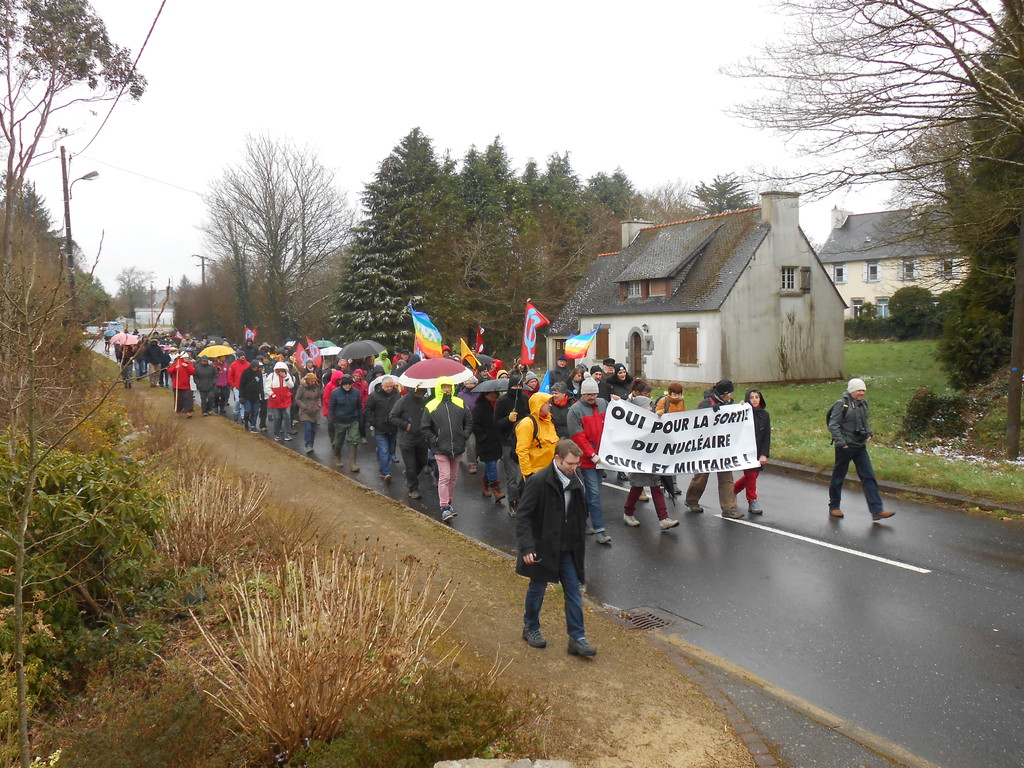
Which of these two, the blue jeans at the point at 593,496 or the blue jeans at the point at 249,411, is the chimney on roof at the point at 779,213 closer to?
the blue jeans at the point at 249,411

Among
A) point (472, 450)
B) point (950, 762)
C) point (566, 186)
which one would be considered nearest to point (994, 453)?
point (472, 450)

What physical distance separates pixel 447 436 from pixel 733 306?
23.5 m

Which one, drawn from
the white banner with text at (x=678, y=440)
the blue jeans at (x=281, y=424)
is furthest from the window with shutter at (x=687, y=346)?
the white banner with text at (x=678, y=440)

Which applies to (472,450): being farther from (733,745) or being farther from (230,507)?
(733,745)

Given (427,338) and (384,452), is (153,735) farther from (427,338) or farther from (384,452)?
(427,338)

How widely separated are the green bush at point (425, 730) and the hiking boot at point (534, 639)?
193 cm

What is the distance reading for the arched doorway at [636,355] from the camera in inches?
1407

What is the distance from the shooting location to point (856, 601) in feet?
23.9

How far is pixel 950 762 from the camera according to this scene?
4645 millimetres

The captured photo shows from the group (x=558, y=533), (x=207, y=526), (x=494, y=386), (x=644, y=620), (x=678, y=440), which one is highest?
(x=494, y=386)

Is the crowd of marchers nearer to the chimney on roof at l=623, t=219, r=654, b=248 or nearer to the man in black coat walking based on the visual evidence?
the man in black coat walking

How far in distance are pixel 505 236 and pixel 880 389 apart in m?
25.6

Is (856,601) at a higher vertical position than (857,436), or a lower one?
lower

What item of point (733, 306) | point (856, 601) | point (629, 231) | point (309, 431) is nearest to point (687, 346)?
point (733, 306)
